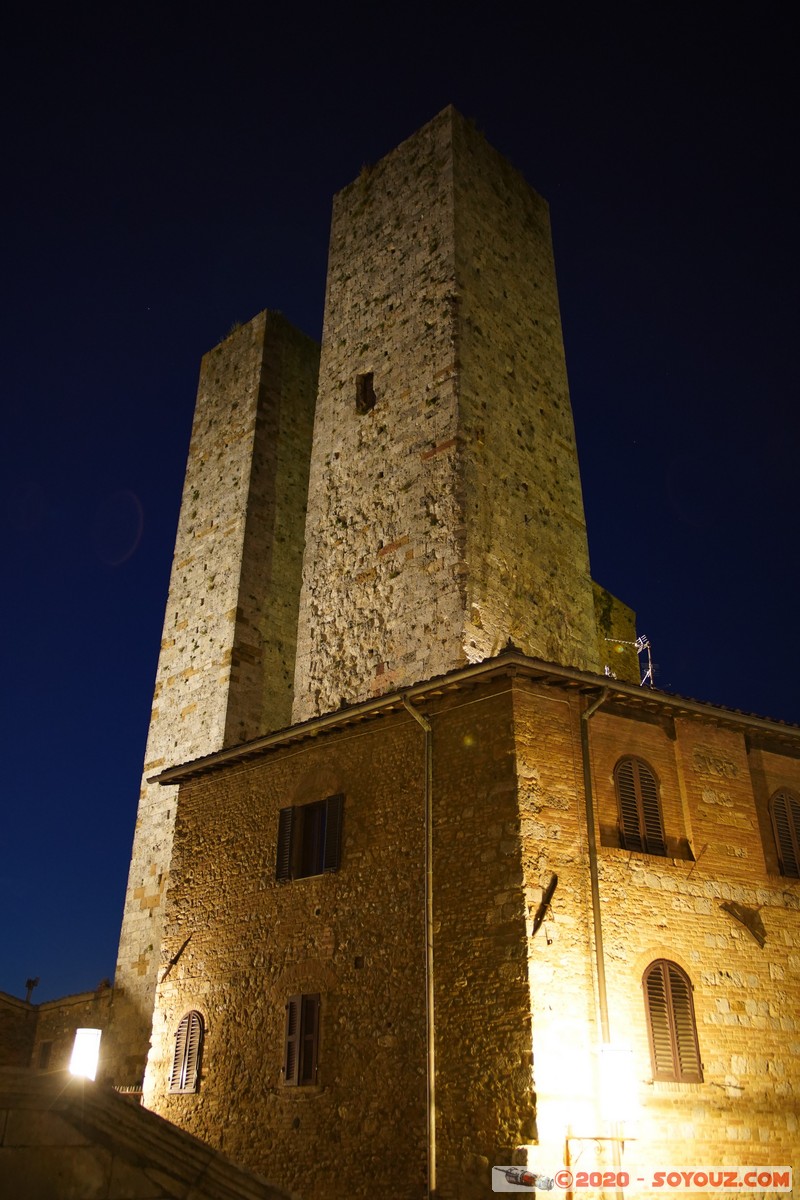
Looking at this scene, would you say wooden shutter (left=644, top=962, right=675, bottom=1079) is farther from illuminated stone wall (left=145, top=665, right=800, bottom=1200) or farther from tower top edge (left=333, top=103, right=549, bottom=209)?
tower top edge (left=333, top=103, right=549, bottom=209)

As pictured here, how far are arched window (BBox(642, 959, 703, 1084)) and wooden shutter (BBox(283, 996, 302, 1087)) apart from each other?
3.98 meters

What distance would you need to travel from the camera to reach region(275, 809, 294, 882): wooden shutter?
40.7 ft

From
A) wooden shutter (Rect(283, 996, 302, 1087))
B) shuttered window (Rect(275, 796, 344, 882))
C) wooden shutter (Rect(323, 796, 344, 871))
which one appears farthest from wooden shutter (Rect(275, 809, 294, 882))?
wooden shutter (Rect(283, 996, 302, 1087))

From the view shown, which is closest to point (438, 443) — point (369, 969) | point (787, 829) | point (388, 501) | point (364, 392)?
point (388, 501)

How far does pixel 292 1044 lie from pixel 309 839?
7.74 feet

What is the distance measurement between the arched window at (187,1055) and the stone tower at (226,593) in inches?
154

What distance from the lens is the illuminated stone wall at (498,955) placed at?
9.45 meters

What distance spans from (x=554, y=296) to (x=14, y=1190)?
707 inches

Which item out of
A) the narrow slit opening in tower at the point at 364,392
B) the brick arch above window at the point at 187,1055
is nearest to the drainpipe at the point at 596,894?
the brick arch above window at the point at 187,1055

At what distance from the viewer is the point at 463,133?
61.7 ft

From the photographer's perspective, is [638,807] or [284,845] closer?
[638,807]

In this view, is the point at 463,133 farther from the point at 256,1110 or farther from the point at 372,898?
the point at 256,1110

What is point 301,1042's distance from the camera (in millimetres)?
11297

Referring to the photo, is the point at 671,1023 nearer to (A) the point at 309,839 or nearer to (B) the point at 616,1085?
(B) the point at 616,1085
